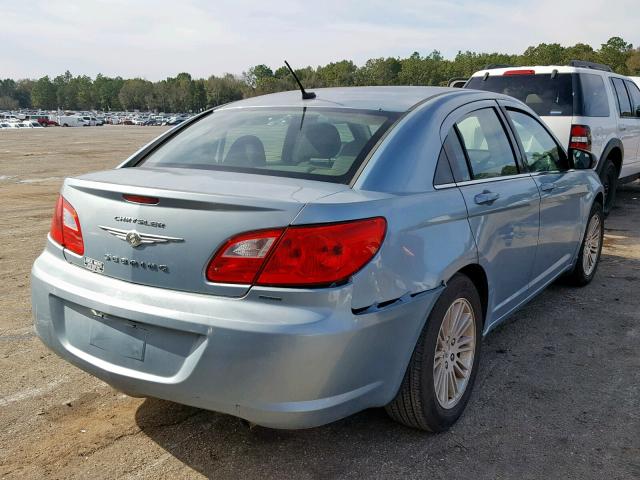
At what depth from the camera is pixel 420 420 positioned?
9.46 feet

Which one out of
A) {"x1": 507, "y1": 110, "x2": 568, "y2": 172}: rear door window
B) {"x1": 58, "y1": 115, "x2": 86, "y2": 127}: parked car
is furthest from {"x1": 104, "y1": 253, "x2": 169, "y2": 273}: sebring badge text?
{"x1": 58, "y1": 115, "x2": 86, "y2": 127}: parked car

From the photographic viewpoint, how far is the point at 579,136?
24.9ft

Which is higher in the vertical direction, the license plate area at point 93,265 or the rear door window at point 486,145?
the rear door window at point 486,145

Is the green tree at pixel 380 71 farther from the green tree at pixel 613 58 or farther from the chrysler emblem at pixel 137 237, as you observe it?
the chrysler emblem at pixel 137 237

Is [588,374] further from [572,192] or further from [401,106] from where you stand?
[401,106]

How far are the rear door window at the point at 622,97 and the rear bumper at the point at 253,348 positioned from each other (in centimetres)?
765

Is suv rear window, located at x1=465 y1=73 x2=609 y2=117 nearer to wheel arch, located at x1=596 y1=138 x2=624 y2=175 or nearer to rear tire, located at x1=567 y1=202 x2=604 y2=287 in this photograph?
wheel arch, located at x1=596 y1=138 x2=624 y2=175

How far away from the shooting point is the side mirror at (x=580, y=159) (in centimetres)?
491

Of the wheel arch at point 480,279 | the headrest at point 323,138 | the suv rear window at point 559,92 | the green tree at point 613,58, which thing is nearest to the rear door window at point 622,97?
the suv rear window at point 559,92

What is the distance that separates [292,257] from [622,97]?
27.7 feet

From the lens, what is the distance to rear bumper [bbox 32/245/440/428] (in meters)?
2.29

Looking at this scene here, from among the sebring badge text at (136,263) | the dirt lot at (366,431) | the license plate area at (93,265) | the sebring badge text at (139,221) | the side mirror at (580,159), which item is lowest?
the dirt lot at (366,431)

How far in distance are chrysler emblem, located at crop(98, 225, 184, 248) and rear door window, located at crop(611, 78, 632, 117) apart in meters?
8.14

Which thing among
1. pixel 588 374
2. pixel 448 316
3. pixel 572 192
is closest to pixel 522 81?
pixel 572 192
